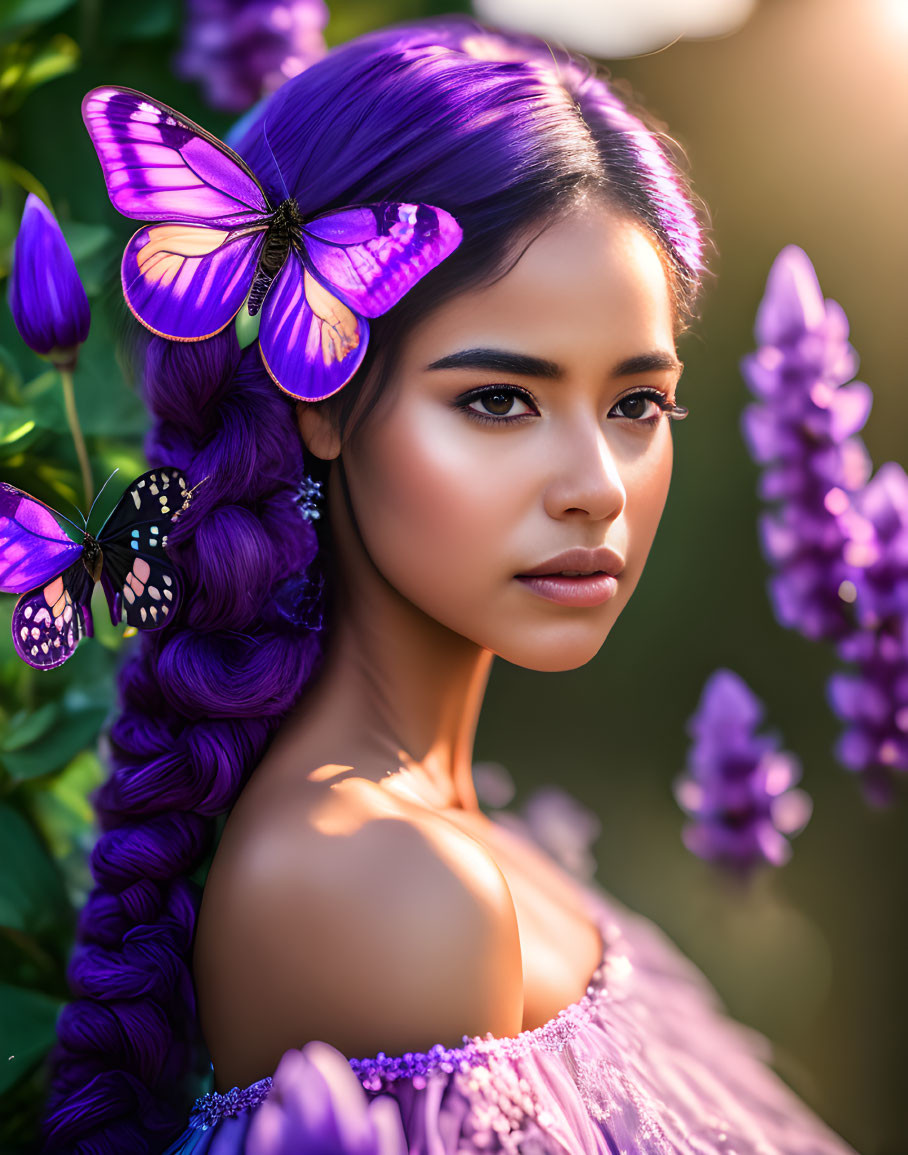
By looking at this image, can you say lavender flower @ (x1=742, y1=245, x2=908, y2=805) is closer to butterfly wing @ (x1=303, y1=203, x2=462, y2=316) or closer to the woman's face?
the woman's face

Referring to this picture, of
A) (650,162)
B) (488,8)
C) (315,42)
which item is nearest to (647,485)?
(650,162)

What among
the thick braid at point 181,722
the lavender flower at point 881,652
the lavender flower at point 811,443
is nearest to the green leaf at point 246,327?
the thick braid at point 181,722

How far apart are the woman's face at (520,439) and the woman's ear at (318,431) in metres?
0.03

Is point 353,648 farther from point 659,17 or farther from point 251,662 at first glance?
point 659,17

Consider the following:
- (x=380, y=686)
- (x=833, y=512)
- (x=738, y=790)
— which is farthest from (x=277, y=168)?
(x=738, y=790)

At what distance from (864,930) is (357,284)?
1068 millimetres

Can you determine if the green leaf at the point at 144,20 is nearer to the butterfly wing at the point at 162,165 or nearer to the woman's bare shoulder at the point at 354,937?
the butterfly wing at the point at 162,165

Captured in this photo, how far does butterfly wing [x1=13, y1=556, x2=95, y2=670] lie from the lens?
2.44 ft

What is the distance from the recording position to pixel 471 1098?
0.70m

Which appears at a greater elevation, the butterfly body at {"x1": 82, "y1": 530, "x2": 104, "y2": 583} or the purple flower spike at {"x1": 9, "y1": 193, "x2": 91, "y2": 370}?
the purple flower spike at {"x1": 9, "y1": 193, "x2": 91, "y2": 370}

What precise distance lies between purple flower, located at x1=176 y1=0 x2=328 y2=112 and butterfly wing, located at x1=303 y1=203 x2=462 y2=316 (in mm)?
352

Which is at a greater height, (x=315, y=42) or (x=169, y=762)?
(x=315, y=42)

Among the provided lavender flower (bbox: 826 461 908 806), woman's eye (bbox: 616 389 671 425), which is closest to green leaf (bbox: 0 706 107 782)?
woman's eye (bbox: 616 389 671 425)

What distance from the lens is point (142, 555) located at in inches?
30.6
